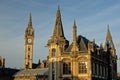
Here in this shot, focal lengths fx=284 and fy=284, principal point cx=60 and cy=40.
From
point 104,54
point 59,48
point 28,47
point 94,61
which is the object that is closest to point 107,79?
point 104,54

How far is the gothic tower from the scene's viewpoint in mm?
71250

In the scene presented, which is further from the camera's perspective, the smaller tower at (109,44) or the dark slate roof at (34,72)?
the dark slate roof at (34,72)

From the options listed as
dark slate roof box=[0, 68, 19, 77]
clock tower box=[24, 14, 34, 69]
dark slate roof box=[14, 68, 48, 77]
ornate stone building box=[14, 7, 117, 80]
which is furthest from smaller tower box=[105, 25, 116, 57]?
clock tower box=[24, 14, 34, 69]

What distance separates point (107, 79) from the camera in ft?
262

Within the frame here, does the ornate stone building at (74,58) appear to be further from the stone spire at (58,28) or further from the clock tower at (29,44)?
the clock tower at (29,44)

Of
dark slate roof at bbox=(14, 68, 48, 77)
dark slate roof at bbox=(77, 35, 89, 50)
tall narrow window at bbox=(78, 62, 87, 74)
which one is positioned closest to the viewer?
tall narrow window at bbox=(78, 62, 87, 74)

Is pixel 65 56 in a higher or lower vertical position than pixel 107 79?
higher

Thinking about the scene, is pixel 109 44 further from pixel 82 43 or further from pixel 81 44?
pixel 81 44

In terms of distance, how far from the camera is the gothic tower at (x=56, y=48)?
71250 millimetres

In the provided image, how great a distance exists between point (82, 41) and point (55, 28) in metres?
9.53

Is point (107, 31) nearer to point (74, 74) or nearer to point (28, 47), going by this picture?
point (74, 74)

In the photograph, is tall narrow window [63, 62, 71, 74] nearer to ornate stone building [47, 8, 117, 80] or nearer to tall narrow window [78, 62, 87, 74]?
ornate stone building [47, 8, 117, 80]

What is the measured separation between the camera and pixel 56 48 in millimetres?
73375

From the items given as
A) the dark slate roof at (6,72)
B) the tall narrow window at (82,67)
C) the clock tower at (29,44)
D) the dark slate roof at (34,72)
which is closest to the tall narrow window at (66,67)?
the tall narrow window at (82,67)
